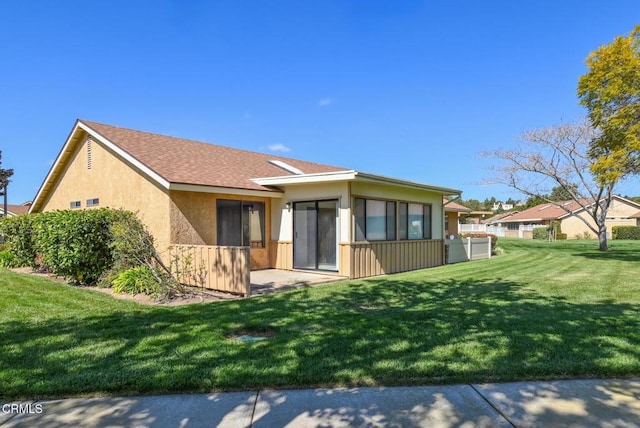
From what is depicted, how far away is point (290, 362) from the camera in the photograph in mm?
4312

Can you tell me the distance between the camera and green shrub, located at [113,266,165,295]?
8.60 metres

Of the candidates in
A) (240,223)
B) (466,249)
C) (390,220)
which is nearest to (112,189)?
(240,223)

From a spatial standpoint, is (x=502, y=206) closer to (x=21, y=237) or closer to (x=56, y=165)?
(x=56, y=165)

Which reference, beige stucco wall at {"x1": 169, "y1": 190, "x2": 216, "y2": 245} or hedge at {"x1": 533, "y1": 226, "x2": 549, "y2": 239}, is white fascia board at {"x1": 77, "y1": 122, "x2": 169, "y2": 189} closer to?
beige stucco wall at {"x1": 169, "y1": 190, "x2": 216, "y2": 245}

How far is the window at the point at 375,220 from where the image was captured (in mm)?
12109

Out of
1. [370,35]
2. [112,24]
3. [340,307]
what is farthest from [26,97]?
[340,307]

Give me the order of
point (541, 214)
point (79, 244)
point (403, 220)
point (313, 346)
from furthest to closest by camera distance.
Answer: point (541, 214)
point (403, 220)
point (79, 244)
point (313, 346)

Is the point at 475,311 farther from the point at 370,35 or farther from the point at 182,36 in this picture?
the point at 182,36

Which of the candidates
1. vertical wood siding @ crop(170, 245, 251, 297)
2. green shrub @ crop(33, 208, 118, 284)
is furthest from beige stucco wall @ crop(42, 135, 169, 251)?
Answer: vertical wood siding @ crop(170, 245, 251, 297)

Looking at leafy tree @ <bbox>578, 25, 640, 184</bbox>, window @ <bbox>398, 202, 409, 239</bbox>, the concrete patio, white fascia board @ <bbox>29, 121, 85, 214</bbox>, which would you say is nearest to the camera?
the concrete patio

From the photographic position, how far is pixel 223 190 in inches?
458

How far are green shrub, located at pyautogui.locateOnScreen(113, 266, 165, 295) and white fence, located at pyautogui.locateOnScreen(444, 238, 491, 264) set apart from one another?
12194 millimetres

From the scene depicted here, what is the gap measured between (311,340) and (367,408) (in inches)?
74.7

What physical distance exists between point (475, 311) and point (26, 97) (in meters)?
18.5
